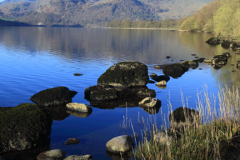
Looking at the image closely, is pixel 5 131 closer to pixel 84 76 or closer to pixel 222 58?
pixel 84 76

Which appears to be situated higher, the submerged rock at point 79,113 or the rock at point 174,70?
the rock at point 174,70

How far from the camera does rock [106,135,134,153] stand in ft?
37.1

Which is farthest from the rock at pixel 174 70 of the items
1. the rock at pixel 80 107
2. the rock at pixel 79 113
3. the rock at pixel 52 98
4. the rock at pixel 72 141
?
the rock at pixel 72 141

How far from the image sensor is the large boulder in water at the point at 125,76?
83.9ft

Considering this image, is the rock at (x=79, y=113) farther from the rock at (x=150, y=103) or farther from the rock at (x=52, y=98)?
the rock at (x=150, y=103)

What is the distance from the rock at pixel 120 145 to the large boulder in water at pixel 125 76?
46.1 ft

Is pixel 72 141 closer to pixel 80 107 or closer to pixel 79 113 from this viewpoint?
pixel 79 113

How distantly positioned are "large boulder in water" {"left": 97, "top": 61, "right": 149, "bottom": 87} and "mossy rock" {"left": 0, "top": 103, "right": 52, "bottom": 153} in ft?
43.4

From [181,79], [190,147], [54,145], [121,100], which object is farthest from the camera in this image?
[181,79]

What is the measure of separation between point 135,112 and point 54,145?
7.47 meters

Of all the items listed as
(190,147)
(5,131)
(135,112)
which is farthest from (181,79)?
(5,131)

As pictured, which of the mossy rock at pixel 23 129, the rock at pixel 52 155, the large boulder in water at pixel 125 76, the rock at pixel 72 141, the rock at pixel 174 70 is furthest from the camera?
the rock at pixel 174 70

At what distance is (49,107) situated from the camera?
18.5m

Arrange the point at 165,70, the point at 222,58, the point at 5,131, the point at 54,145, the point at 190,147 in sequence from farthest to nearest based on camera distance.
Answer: the point at 222,58
the point at 165,70
the point at 54,145
the point at 5,131
the point at 190,147
